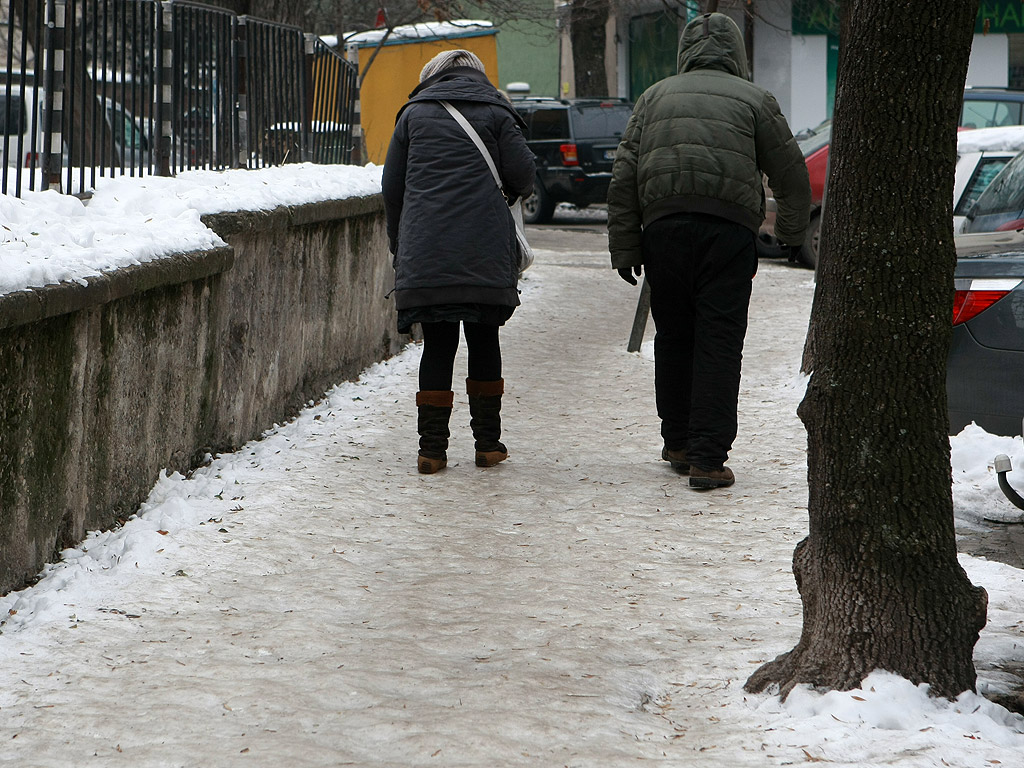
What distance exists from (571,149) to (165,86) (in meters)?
13.6

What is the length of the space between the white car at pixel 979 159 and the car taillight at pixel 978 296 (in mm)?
3528

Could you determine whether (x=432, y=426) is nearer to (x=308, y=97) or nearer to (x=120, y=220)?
(x=120, y=220)

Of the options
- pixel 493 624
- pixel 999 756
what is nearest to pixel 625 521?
pixel 493 624

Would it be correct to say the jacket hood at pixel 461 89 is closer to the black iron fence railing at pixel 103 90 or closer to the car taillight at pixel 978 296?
the black iron fence railing at pixel 103 90

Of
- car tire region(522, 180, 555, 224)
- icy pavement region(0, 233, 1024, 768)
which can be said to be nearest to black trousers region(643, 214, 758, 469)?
icy pavement region(0, 233, 1024, 768)

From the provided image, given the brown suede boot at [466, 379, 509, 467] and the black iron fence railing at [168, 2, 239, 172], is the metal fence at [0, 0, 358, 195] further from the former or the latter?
the brown suede boot at [466, 379, 509, 467]

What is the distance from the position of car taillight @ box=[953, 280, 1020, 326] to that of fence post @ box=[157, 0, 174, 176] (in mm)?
3848

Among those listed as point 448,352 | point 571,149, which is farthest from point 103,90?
point 571,149

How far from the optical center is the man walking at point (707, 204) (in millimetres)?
5535

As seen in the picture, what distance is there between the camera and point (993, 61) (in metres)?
27.6

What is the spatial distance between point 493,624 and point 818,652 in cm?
106

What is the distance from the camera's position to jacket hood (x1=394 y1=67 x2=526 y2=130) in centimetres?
587

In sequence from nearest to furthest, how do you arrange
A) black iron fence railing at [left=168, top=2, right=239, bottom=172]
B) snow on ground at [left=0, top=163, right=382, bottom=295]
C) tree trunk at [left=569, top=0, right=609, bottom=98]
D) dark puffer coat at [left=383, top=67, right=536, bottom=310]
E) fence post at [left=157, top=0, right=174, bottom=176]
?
1. snow on ground at [left=0, top=163, right=382, bottom=295]
2. dark puffer coat at [left=383, top=67, right=536, bottom=310]
3. fence post at [left=157, top=0, right=174, bottom=176]
4. black iron fence railing at [left=168, top=2, right=239, bottom=172]
5. tree trunk at [left=569, top=0, right=609, bottom=98]

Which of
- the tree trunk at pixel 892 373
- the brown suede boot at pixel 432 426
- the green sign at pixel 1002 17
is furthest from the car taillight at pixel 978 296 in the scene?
the green sign at pixel 1002 17
